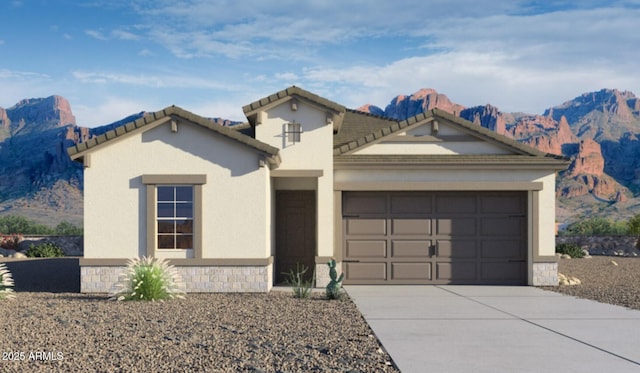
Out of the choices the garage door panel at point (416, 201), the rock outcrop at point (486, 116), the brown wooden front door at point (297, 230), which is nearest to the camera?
the garage door panel at point (416, 201)

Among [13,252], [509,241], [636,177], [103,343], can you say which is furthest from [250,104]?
[636,177]

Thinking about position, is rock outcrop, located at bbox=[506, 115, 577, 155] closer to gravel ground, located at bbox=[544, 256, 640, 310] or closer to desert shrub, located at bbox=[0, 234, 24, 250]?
gravel ground, located at bbox=[544, 256, 640, 310]

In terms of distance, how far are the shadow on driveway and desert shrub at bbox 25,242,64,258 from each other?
164cm

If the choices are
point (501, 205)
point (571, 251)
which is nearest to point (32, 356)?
point (501, 205)

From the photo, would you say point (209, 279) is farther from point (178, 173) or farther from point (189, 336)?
point (189, 336)

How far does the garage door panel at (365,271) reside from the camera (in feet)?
56.2

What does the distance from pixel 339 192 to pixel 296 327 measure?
6804 mm

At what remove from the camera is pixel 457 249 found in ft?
56.4

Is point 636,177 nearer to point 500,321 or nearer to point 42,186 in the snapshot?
point 42,186

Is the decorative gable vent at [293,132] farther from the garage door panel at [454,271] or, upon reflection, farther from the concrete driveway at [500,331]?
the garage door panel at [454,271]

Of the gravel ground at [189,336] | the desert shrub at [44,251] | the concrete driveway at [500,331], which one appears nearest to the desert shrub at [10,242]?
the desert shrub at [44,251]

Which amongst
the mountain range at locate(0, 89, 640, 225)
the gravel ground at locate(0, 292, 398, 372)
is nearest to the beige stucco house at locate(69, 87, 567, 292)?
the gravel ground at locate(0, 292, 398, 372)

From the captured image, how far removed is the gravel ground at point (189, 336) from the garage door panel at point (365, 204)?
3695 mm

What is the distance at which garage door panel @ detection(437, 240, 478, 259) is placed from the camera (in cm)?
1720
